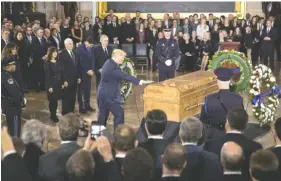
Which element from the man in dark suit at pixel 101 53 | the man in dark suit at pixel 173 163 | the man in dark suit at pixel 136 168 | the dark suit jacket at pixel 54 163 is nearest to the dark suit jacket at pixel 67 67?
the man in dark suit at pixel 101 53

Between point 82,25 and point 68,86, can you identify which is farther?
point 82,25

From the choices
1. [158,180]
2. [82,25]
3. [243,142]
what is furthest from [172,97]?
[82,25]

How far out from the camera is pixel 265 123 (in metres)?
10.1

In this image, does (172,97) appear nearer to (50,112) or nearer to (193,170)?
(50,112)

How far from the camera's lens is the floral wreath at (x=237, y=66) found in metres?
10.7

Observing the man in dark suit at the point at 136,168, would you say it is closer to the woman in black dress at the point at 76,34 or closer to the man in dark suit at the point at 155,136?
the man in dark suit at the point at 155,136

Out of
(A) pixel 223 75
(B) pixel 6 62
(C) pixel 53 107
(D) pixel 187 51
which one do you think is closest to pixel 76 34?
(D) pixel 187 51

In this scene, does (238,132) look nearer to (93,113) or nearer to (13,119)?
(13,119)

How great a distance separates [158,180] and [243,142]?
1.07 m

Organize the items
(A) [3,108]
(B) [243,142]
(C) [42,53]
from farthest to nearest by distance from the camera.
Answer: (C) [42,53] → (A) [3,108] → (B) [243,142]

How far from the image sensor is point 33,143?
4832 mm

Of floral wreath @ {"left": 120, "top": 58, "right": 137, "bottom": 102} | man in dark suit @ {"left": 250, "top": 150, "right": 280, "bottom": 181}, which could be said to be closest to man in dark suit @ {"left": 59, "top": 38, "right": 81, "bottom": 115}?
floral wreath @ {"left": 120, "top": 58, "right": 137, "bottom": 102}

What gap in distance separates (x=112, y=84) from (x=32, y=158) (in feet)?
12.9

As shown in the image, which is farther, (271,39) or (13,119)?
(271,39)
